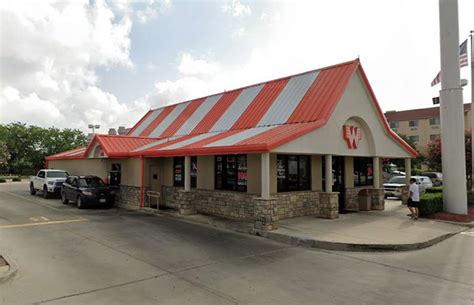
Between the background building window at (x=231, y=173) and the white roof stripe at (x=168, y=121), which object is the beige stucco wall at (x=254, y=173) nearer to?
the background building window at (x=231, y=173)

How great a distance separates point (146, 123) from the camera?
1048 inches

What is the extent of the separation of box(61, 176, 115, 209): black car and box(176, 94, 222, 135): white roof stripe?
541cm

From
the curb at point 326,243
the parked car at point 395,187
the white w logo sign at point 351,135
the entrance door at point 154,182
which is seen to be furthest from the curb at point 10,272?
the parked car at point 395,187

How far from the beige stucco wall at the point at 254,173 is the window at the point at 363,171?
6872 mm

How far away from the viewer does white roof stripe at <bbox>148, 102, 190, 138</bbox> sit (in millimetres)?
23252

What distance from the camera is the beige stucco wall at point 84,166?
2195cm

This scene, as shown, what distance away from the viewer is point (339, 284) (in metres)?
6.95

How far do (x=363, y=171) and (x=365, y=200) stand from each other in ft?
7.35

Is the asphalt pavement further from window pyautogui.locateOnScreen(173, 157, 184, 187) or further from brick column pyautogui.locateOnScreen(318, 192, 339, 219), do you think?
window pyautogui.locateOnScreen(173, 157, 184, 187)

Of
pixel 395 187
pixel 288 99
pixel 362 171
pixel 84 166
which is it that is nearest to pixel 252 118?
pixel 288 99

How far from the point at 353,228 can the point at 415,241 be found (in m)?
2.17

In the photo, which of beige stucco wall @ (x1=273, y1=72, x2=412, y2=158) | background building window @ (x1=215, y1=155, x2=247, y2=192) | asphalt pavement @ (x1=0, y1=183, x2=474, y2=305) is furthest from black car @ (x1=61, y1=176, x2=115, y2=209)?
beige stucco wall @ (x1=273, y1=72, x2=412, y2=158)

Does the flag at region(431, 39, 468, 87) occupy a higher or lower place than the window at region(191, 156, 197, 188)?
higher

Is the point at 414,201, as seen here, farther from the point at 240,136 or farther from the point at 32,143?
the point at 32,143
